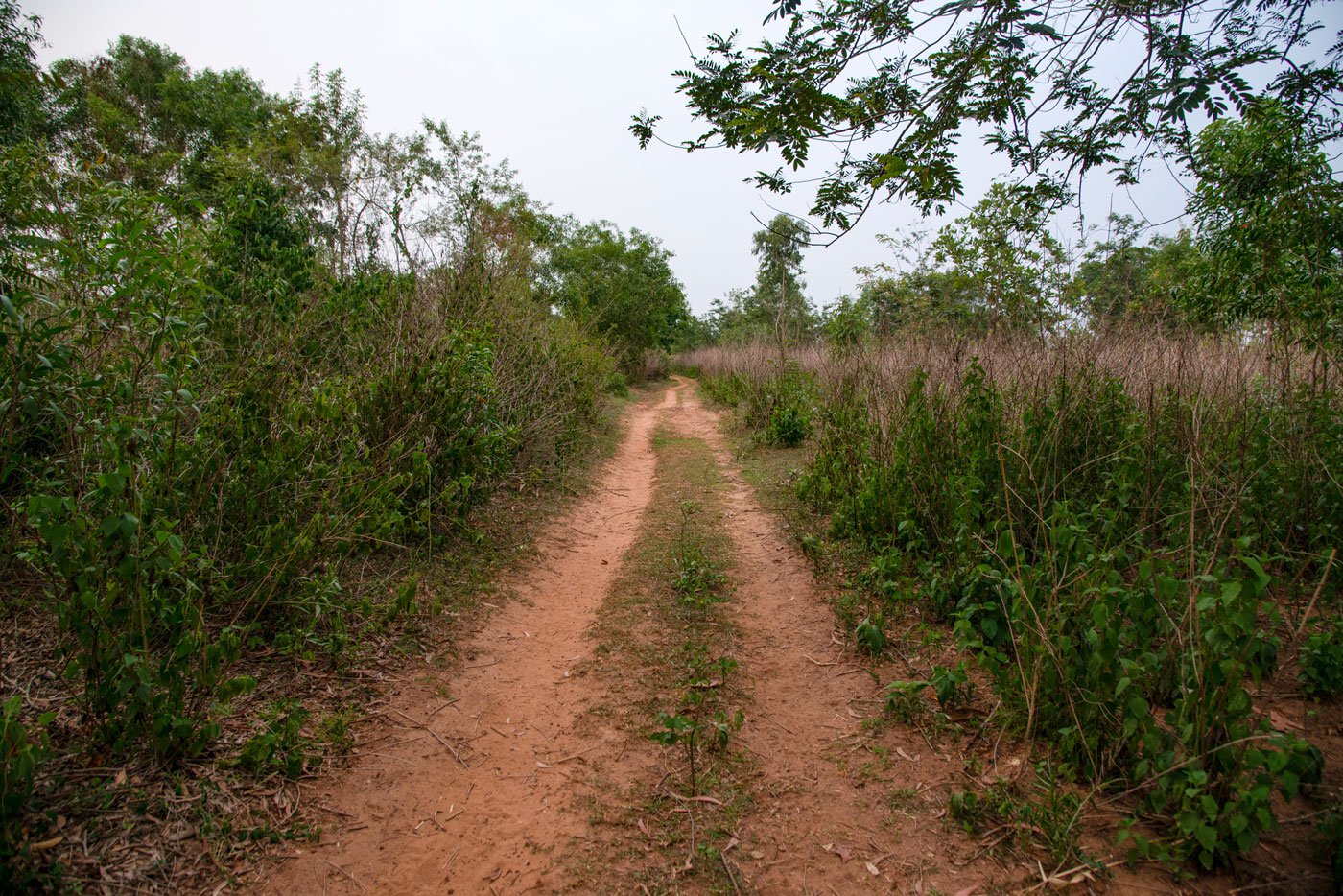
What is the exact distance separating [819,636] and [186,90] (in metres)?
28.0

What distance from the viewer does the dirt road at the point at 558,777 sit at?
7.58 feet

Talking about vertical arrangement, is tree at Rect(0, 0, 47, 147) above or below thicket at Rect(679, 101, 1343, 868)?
above

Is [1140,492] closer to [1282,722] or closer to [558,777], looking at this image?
[1282,722]

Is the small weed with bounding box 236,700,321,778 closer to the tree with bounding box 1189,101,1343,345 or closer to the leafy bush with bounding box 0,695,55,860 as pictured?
the leafy bush with bounding box 0,695,55,860

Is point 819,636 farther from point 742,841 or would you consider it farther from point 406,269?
point 406,269

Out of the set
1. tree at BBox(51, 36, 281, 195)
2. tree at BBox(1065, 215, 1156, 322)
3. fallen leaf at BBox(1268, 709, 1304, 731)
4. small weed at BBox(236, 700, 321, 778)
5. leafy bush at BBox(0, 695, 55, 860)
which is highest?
tree at BBox(51, 36, 281, 195)

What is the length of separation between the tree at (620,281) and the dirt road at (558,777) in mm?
19202

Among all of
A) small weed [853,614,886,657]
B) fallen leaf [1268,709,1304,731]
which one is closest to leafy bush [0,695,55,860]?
small weed [853,614,886,657]

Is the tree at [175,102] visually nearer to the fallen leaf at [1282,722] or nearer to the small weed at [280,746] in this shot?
the small weed at [280,746]

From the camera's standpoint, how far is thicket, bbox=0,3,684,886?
7.25ft

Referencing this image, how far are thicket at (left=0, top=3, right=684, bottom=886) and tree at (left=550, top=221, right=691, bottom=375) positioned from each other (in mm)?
15952

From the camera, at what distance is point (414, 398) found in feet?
17.3

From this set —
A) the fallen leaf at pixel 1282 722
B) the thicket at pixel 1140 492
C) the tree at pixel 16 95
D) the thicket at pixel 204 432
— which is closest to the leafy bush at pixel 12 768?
the thicket at pixel 204 432

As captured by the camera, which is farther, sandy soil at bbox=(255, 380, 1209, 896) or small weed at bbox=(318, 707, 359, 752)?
small weed at bbox=(318, 707, 359, 752)
